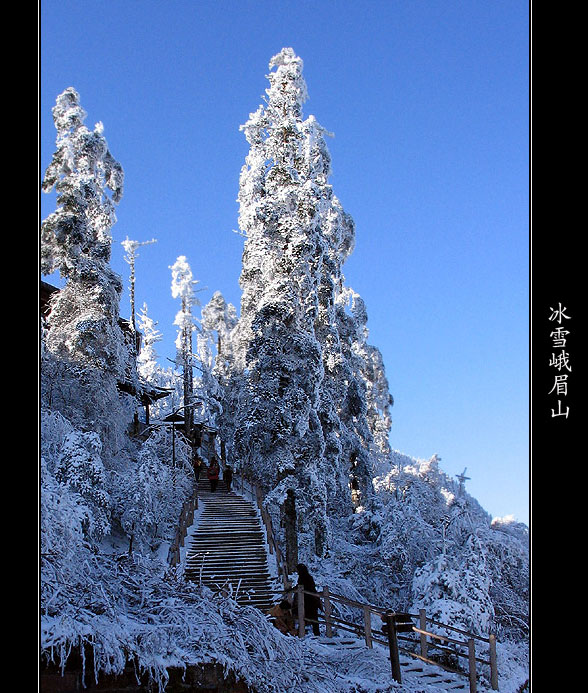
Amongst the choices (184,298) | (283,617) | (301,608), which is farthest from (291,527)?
(184,298)

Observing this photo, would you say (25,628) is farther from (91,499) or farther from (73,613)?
(91,499)

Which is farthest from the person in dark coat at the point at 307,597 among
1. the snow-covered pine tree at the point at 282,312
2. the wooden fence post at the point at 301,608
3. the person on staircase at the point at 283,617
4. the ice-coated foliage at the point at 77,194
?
the ice-coated foliage at the point at 77,194

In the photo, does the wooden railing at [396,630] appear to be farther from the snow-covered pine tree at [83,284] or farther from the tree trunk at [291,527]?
the snow-covered pine tree at [83,284]

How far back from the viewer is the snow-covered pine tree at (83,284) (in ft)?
66.1

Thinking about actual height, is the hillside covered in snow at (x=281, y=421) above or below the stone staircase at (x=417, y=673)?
above

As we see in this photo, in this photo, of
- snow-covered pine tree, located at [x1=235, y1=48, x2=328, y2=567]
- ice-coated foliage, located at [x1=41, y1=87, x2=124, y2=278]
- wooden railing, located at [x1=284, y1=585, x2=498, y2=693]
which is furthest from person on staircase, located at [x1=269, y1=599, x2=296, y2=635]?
ice-coated foliage, located at [x1=41, y1=87, x2=124, y2=278]

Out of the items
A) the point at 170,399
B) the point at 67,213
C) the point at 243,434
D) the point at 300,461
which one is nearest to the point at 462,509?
the point at 300,461

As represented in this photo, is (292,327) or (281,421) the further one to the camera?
(292,327)

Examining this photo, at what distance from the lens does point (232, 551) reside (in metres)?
20.2

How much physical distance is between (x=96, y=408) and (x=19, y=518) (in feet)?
50.4

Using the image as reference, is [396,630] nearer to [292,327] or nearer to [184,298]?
[292,327]

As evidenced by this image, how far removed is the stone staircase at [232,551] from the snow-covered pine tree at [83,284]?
4.17m

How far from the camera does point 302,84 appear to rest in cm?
2412

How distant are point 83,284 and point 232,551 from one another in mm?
9129
